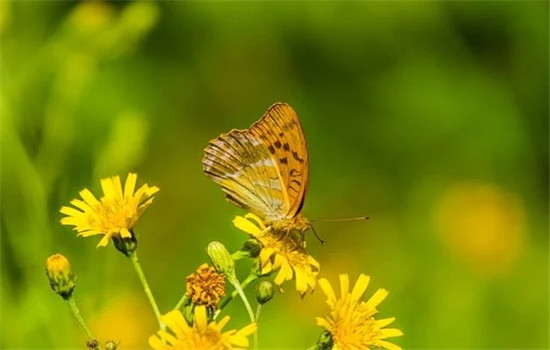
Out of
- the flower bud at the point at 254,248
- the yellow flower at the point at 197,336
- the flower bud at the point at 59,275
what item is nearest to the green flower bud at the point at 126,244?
the flower bud at the point at 59,275

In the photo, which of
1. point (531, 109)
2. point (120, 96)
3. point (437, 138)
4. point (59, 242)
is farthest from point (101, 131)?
point (531, 109)

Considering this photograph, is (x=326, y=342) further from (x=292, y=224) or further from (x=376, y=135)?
(x=376, y=135)

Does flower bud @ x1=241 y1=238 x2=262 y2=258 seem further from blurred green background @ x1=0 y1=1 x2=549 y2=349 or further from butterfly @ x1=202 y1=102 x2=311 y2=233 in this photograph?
blurred green background @ x1=0 y1=1 x2=549 y2=349

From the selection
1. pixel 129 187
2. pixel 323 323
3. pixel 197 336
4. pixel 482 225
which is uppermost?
pixel 482 225

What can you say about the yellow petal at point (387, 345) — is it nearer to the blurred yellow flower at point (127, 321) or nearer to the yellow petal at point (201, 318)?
the yellow petal at point (201, 318)

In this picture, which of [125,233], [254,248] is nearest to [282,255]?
[254,248]

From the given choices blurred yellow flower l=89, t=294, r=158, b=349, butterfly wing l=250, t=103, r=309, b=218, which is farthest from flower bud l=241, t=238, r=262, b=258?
blurred yellow flower l=89, t=294, r=158, b=349

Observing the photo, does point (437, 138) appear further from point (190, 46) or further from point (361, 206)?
point (190, 46)
